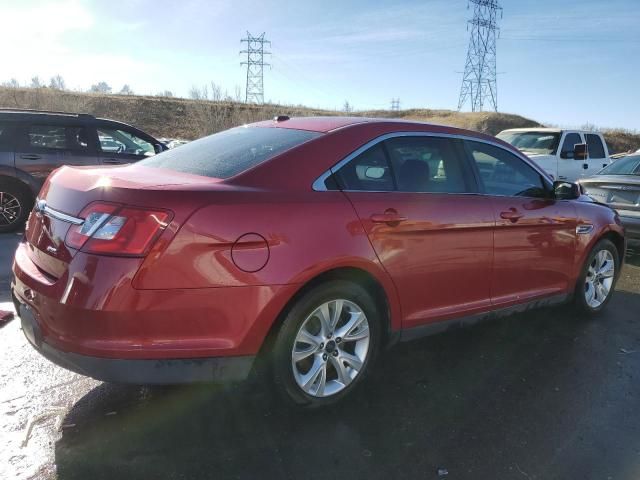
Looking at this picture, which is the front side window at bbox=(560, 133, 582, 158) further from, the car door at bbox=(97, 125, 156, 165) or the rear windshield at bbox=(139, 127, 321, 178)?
the rear windshield at bbox=(139, 127, 321, 178)

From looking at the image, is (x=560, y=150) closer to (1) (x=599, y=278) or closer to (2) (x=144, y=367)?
(1) (x=599, y=278)

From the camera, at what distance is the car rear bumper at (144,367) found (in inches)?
97.1

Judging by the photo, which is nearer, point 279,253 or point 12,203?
point 279,253

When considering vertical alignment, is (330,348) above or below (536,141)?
below

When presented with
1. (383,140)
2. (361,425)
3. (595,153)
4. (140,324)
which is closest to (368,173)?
(383,140)

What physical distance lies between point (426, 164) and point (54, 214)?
7.33 ft

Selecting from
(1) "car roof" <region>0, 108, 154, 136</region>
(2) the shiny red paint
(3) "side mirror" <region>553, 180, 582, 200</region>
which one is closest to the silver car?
(3) "side mirror" <region>553, 180, 582, 200</region>

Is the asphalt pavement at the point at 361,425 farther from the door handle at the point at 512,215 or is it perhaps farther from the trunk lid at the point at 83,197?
the door handle at the point at 512,215

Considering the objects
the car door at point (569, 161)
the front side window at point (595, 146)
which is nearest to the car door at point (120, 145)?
the car door at point (569, 161)

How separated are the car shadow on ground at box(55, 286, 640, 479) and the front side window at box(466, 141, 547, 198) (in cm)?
126

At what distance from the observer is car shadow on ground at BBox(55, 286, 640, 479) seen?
2.62m

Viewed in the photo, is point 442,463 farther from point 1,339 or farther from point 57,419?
point 1,339

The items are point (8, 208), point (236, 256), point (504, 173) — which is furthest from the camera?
point (8, 208)

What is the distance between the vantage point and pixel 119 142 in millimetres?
8781
